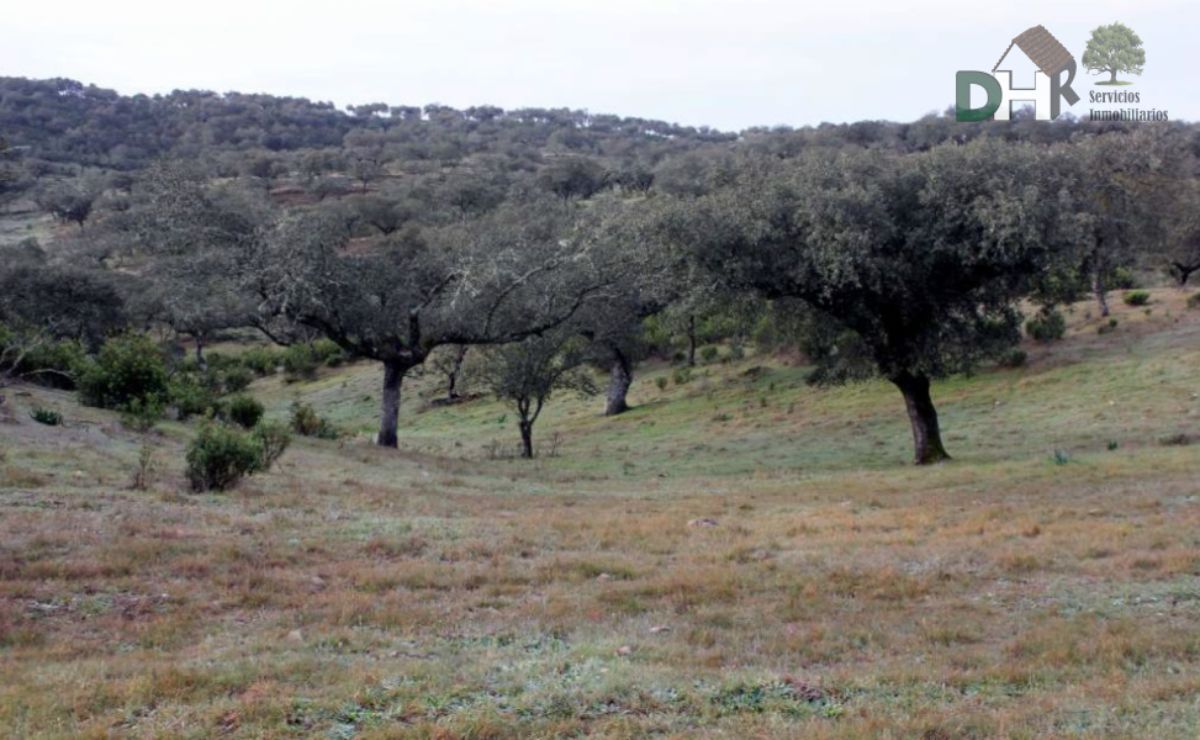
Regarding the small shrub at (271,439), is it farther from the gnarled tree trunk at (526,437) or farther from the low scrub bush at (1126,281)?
the low scrub bush at (1126,281)

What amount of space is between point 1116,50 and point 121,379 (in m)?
37.3

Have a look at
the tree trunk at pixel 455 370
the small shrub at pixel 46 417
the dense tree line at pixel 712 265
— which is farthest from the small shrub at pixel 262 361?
the small shrub at pixel 46 417

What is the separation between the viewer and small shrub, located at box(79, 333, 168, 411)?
1021 inches

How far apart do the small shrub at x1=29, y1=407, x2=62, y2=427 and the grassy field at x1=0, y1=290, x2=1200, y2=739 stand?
1.96ft

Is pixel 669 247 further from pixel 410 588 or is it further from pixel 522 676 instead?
pixel 522 676

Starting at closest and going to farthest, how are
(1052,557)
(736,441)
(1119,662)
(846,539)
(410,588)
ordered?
(1119,662) → (410,588) → (1052,557) → (846,539) → (736,441)

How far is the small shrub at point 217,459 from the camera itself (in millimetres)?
15219

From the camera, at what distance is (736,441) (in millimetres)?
30719


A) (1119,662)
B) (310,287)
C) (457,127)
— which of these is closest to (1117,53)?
(310,287)

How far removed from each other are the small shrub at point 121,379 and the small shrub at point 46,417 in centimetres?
370

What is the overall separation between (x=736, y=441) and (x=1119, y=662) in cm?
2391

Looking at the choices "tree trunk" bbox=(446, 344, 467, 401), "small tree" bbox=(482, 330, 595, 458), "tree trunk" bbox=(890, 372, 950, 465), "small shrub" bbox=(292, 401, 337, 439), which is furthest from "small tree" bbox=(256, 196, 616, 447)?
"tree trunk" bbox=(890, 372, 950, 465)

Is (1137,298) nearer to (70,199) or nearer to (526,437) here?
(526,437)

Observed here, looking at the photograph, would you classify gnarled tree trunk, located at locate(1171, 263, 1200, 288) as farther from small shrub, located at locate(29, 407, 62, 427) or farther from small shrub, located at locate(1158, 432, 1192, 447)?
small shrub, located at locate(29, 407, 62, 427)
